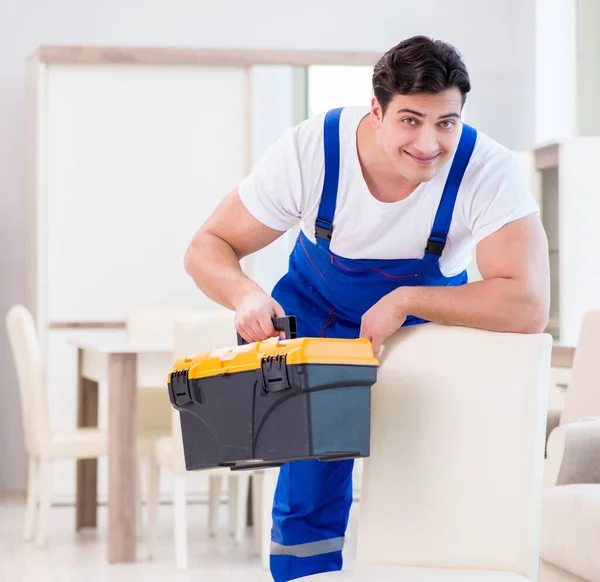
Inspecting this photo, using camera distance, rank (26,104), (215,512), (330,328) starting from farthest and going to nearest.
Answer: (26,104) < (215,512) < (330,328)

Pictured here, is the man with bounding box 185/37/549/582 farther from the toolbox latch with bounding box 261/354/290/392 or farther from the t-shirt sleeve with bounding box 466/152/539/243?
the toolbox latch with bounding box 261/354/290/392

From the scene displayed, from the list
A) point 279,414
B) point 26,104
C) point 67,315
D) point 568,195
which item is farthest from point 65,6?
point 279,414

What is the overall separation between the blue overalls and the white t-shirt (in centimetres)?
2

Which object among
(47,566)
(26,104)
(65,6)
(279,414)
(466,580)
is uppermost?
(65,6)

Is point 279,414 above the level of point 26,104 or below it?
below

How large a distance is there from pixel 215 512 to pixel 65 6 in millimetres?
2824

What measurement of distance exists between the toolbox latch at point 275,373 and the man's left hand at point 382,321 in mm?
263

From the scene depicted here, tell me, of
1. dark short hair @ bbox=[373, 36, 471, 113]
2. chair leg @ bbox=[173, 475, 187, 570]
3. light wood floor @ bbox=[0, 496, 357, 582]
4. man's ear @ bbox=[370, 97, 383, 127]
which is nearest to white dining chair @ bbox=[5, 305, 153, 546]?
light wood floor @ bbox=[0, 496, 357, 582]

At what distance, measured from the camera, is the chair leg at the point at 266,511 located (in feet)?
12.0

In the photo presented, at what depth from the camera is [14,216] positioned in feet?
18.3

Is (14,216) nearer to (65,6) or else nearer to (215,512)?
(65,6)

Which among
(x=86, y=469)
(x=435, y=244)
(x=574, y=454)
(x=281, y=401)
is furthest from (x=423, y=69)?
(x=86, y=469)

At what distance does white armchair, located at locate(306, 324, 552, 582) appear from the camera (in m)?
1.71

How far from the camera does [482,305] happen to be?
1.76 m
